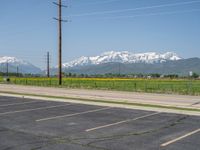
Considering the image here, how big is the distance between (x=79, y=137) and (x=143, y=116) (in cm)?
578

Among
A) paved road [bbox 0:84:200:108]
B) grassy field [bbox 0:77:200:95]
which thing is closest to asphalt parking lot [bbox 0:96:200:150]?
paved road [bbox 0:84:200:108]

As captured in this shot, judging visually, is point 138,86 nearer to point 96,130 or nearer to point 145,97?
point 145,97

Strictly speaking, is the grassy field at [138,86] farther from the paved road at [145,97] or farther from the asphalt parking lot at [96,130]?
the asphalt parking lot at [96,130]

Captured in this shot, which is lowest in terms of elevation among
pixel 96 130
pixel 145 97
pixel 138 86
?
pixel 96 130

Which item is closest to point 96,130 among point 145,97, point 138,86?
point 145,97

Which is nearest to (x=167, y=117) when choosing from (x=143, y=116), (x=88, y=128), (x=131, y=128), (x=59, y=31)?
(x=143, y=116)

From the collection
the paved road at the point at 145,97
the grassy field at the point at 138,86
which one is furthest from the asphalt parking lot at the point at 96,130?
the grassy field at the point at 138,86

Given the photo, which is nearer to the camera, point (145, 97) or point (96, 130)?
point (96, 130)

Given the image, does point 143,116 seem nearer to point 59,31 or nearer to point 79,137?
point 79,137

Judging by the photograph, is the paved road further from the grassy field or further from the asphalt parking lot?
the asphalt parking lot

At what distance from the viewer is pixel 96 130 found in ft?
41.2

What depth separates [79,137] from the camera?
11289mm

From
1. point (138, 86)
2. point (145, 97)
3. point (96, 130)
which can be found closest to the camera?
point (96, 130)

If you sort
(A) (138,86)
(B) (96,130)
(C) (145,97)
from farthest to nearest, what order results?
1. (A) (138,86)
2. (C) (145,97)
3. (B) (96,130)
